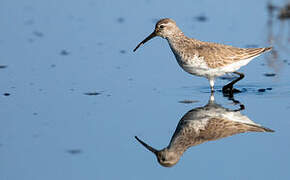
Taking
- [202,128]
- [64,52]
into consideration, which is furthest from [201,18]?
[202,128]

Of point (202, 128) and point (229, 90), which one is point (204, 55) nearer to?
point (229, 90)

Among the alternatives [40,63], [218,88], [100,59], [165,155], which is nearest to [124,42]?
[100,59]

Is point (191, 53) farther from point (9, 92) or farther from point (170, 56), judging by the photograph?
point (9, 92)

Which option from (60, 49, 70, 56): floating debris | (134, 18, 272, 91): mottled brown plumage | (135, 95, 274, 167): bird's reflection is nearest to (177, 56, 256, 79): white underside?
(134, 18, 272, 91): mottled brown plumage

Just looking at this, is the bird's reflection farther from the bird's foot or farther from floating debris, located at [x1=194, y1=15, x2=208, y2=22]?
floating debris, located at [x1=194, y1=15, x2=208, y2=22]

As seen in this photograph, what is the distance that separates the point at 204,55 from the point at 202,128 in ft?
5.78

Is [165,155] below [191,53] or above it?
below

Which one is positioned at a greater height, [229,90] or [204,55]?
[204,55]

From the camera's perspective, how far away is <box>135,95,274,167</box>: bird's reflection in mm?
8141

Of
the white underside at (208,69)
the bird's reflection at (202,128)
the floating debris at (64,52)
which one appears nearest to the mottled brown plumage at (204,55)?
the white underside at (208,69)

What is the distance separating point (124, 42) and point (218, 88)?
2.67 metres

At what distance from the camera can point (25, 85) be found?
10.7m

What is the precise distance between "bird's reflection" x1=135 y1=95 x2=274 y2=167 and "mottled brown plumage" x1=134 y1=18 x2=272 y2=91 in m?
0.79

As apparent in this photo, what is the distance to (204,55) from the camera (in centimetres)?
1023
